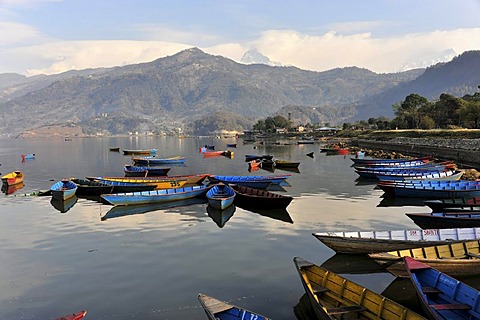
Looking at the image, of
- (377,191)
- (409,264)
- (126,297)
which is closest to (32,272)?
(126,297)

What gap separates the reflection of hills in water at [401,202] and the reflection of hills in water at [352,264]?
15.9 m

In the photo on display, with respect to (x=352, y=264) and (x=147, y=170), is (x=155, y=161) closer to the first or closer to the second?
(x=147, y=170)

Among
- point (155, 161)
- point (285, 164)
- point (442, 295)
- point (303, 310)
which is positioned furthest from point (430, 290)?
point (155, 161)

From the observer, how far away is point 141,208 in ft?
108

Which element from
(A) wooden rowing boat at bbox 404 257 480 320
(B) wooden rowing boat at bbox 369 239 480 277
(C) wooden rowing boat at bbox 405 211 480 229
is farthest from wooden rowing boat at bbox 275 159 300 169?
(A) wooden rowing boat at bbox 404 257 480 320

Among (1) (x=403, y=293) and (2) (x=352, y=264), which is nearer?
(1) (x=403, y=293)

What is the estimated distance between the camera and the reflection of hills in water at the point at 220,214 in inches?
1127

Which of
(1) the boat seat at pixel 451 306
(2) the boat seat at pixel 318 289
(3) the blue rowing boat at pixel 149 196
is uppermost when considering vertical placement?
(1) the boat seat at pixel 451 306

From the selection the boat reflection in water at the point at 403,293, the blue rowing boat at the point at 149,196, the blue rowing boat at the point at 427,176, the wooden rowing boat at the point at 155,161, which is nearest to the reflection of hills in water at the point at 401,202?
the blue rowing boat at the point at 427,176

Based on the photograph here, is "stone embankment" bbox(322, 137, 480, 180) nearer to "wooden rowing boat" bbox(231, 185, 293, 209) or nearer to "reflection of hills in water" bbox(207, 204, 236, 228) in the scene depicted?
"wooden rowing boat" bbox(231, 185, 293, 209)

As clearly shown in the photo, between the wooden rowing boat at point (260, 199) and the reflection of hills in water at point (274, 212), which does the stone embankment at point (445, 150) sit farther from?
the reflection of hills in water at point (274, 212)

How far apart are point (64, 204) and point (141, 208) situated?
7821 millimetres

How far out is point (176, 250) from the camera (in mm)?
22438

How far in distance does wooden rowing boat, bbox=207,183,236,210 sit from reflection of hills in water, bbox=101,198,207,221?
1625mm
